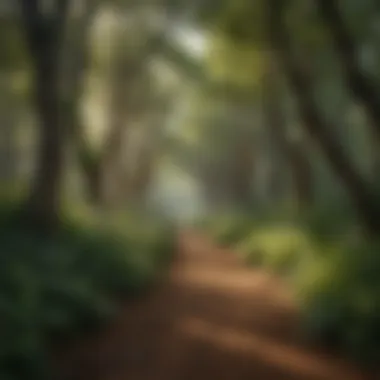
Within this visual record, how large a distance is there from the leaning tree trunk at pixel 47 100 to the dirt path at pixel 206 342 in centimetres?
150

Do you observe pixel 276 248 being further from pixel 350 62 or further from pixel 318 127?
pixel 350 62

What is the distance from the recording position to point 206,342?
25.0 ft

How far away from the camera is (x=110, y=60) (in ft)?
28.9

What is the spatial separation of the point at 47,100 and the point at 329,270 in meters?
3.75

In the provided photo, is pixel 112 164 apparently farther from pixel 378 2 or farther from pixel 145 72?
pixel 378 2

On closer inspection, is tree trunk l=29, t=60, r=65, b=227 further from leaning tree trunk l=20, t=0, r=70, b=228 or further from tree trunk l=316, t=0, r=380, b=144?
tree trunk l=316, t=0, r=380, b=144

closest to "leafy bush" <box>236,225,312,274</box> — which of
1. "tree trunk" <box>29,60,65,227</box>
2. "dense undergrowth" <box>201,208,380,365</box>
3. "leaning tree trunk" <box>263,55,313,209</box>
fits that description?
"dense undergrowth" <box>201,208,380,365</box>

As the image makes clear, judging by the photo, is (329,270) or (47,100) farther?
(329,270)

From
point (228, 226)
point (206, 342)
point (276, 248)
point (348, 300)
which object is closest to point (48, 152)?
point (206, 342)

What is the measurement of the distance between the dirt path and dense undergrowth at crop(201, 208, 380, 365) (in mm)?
264

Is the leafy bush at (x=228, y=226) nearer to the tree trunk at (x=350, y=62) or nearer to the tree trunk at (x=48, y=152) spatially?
the tree trunk at (x=48, y=152)

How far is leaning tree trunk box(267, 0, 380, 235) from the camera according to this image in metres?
8.77

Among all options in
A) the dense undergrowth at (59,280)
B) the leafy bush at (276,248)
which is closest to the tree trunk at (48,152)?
the dense undergrowth at (59,280)

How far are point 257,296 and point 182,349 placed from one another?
101 inches
